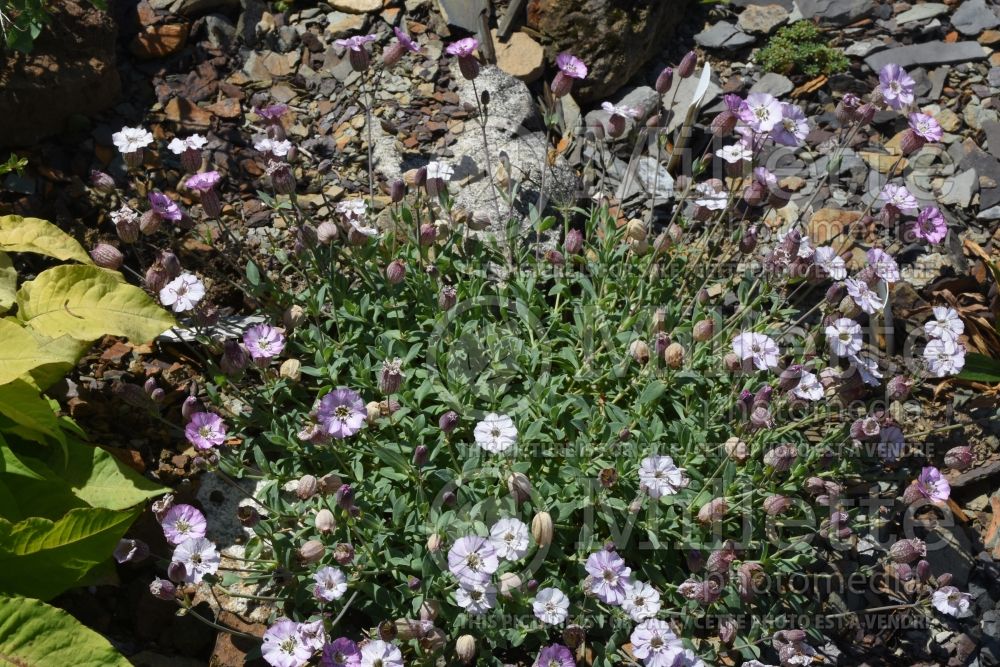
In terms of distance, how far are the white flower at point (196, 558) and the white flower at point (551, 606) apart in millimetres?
1137

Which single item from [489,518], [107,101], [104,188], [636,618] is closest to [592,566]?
[636,618]

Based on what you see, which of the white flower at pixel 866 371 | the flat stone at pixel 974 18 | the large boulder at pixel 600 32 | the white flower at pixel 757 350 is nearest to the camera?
the white flower at pixel 757 350

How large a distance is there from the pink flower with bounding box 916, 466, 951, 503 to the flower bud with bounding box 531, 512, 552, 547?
5.00 ft

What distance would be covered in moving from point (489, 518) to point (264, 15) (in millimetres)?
3664

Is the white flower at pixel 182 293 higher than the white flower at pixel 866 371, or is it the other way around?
the white flower at pixel 182 293

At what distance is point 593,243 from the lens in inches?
193

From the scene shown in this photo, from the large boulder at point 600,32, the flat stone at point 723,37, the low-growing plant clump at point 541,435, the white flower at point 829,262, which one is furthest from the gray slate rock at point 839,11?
the white flower at point 829,262

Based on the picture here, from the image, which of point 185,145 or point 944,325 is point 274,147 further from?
point 944,325

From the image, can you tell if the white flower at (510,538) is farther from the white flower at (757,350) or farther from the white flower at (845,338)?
the white flower at (845,338)

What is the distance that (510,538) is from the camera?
129 inches

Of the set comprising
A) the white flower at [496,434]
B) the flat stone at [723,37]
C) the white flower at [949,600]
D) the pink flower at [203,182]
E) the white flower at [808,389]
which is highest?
the pink flower at [203,182]

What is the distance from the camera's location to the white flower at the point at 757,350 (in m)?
3.69

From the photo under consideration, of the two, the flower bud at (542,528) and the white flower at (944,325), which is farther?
the white flower at (944,325)

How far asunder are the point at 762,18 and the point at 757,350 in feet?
10.9
